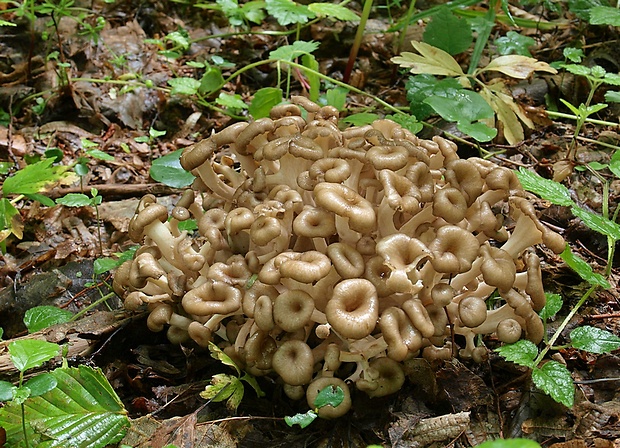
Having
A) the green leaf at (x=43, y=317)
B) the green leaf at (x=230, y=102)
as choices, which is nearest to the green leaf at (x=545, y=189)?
the green leaf at (x=43, y=317)

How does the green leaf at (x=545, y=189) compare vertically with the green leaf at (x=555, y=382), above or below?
above

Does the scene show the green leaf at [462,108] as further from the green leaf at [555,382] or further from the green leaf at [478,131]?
the green leaf at [555,382]

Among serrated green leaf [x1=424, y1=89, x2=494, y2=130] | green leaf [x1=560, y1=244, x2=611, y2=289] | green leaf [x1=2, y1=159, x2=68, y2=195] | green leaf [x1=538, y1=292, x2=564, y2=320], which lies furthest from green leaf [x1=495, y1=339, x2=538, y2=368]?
green leaf [x1=2, y1=159, x2=68, y2=195]

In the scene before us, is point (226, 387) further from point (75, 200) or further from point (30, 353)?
point (75, 200)

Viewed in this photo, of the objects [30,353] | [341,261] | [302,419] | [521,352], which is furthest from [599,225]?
[30,353]

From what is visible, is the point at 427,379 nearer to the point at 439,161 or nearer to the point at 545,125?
the point at 439,161

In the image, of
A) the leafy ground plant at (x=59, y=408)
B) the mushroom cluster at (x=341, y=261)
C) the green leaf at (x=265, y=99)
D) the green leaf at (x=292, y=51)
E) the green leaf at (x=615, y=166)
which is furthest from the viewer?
the green leaf at (x=292, y=51)

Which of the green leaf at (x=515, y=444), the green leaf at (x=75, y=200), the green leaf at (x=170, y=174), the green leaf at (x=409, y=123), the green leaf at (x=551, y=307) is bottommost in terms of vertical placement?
the green leaf at (x=75, y=200)
